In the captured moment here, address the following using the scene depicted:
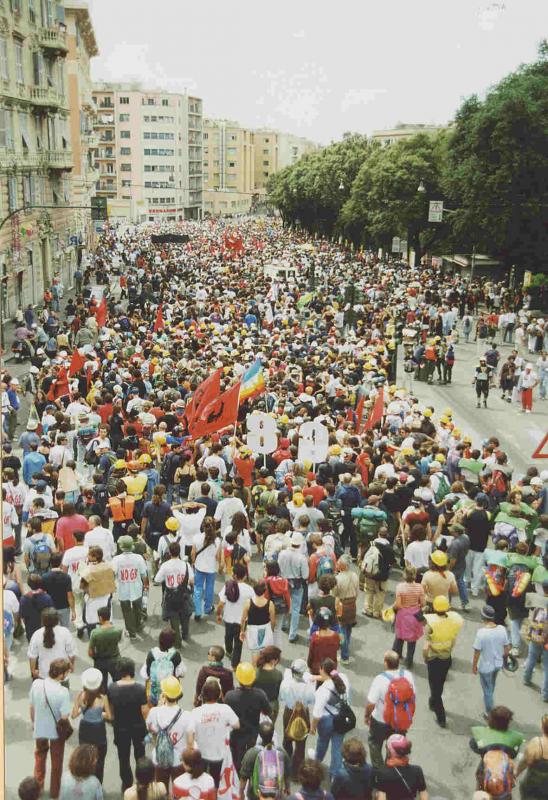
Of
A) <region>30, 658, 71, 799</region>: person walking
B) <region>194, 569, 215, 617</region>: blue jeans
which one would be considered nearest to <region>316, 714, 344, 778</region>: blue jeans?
<region>30, 658, 71, 799</region>: person walking

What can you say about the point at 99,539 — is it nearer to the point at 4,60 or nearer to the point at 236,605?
the point at 236,605

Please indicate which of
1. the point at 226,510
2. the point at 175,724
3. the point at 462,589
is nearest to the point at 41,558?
the point at 226,510

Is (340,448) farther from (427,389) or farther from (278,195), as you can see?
(278,195)

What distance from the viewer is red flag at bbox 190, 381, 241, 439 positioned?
12727mm

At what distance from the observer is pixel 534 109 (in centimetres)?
3672

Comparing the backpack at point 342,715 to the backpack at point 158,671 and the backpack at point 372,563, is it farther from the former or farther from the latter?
the backpack at point 372,563

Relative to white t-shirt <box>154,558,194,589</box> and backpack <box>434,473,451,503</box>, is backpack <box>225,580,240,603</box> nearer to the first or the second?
white t-shirt <box>154,558,194,589</box>

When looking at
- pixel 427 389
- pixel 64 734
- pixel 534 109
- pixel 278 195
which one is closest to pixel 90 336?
pixel 427 389

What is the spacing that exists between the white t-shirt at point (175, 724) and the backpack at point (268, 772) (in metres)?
0.63

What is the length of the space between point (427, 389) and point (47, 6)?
1113 inches

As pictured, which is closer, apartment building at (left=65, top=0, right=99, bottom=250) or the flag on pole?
the flag on pole

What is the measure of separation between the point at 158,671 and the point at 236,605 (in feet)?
5.01

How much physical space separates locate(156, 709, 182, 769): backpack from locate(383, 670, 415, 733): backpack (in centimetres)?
163

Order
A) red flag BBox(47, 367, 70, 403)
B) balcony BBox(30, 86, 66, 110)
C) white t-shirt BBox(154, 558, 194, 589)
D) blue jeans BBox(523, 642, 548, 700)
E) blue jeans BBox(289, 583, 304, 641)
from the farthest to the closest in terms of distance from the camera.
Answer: balcony BBox(30, 86, 66, 110) → red flag BBox(47, 367, 70, 403) → blue jeans BBox(289, 583, 304, 641) → white t-shirt BBox(154, 558, 194, 589) → blue jeans BBox(523, 642, 548, 700)
